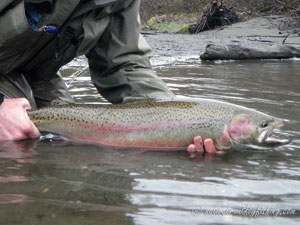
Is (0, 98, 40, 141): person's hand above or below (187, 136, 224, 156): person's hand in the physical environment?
above

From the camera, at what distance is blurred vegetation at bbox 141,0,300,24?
13.4 meters

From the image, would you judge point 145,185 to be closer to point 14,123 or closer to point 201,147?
point 201,147

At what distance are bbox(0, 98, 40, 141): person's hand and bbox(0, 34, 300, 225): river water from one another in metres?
0.08

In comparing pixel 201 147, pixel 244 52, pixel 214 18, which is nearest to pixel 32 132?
pixel 201 147

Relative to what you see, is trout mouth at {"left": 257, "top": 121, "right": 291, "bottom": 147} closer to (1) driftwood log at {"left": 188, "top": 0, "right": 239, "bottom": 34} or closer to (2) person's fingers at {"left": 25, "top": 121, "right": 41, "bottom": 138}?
(2) person's fingers at {"left": 25, "top": 121, "right": 41, "bottom": 138}

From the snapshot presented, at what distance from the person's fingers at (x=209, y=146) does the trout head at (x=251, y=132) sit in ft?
0.13

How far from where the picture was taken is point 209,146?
106 inches

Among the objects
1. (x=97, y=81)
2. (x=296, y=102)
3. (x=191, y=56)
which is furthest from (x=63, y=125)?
(x=191, y=56)

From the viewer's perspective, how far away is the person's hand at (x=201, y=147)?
106 inches

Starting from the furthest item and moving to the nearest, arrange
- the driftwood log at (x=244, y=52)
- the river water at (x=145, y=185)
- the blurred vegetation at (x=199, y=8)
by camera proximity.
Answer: the blurred vegetation at (x=199, y=8) → the driftwood log at (x=244, y=52) → the river water at (x=145, y=185)

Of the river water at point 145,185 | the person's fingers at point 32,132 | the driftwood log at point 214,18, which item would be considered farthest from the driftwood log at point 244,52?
the driftwood log at point 214,18

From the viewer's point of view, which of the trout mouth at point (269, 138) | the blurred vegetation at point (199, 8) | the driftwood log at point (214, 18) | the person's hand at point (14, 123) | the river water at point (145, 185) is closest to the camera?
the river water at point (145, 185)

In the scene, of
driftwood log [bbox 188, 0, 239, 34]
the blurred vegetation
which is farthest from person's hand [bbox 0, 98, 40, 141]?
driftwood log [bbox 188, 0, 239, 34]

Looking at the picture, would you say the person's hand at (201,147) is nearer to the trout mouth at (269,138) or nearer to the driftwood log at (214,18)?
the trout mouth at (269,138)
